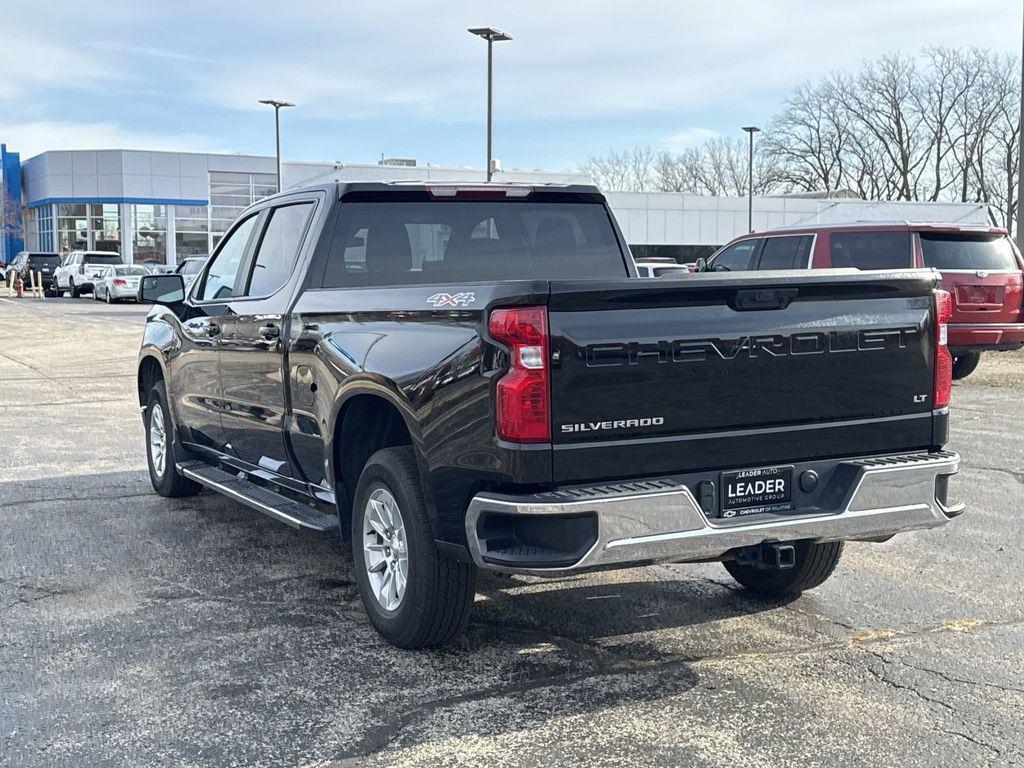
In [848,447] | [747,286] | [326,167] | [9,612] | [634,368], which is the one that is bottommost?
[9,612]

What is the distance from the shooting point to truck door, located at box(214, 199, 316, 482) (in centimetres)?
582

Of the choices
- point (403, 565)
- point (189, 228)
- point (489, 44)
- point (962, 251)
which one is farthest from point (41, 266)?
point (403, 565)

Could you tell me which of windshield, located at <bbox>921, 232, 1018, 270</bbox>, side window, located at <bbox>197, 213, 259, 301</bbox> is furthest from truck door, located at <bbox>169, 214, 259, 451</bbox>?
windshield, located at <bbox>921, 232, 1018, 270</bbox>

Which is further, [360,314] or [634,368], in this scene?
[360,314]

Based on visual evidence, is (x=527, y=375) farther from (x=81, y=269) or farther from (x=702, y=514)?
(x=81, y=269)

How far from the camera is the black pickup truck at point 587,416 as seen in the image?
13.2 ft

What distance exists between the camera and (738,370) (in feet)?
14.1

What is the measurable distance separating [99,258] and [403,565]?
44947 millimetres

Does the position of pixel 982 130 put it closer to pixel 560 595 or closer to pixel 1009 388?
pixel 1009 388

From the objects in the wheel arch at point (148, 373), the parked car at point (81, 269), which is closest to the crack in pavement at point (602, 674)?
the wheel arch at point (148, 373)

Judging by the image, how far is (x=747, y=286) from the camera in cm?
428

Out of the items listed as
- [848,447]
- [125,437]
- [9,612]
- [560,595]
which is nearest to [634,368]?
[848,447]

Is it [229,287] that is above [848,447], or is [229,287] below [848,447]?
above

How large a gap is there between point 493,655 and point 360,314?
1532mm
